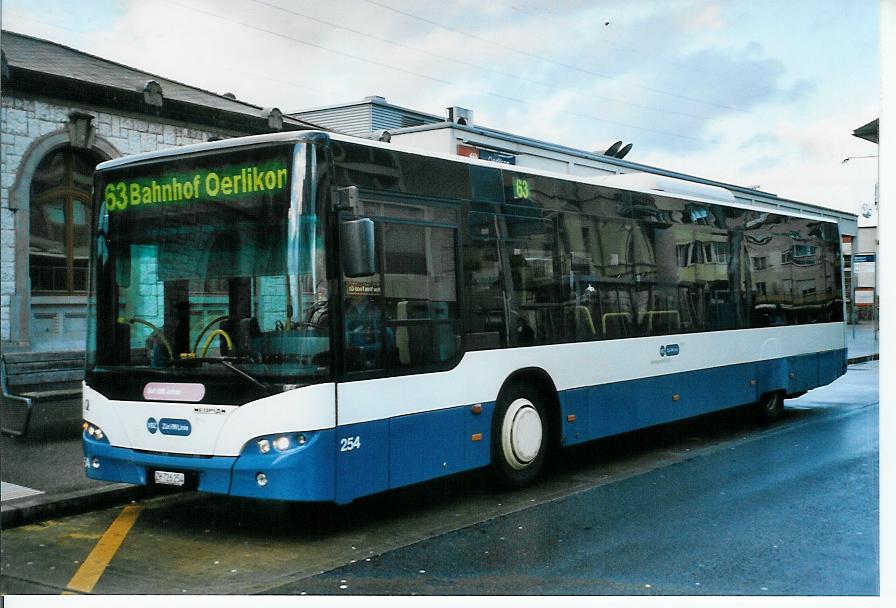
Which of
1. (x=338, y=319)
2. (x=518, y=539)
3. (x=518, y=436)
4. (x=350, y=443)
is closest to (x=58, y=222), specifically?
(x=338, y=319)

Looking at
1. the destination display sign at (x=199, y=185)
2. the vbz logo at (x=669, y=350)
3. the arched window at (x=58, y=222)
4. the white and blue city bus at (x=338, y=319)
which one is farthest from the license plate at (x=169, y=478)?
the vbz logo at (x=669, y=350)

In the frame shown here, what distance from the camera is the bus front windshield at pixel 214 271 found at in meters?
6.51

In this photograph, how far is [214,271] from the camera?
22.3 feet

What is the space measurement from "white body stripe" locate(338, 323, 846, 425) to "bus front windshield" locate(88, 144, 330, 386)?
2.09 ft

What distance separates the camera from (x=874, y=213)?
756cm

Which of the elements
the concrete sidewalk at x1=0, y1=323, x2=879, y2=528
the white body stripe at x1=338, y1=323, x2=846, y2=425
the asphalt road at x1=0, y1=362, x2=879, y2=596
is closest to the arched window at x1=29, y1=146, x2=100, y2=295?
the concrete sidewalk at x1=0, y1=323, x2=879, y2=528

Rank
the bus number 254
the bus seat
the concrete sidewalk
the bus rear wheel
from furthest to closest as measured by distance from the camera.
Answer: the bus seat → the bus rear wheel → the concrete sidewalk → the bus number 254

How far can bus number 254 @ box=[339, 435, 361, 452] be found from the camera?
21.8ft

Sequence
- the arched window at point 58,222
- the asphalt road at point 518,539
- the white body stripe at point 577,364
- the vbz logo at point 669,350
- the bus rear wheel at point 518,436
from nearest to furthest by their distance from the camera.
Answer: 1. the asphalt road at point 518,539
2. the white body stripe at point 577,364
3. the bus rear wheel at point 518,436
4. the arched window at point 58,222
5. the vbz logo at point 669,350

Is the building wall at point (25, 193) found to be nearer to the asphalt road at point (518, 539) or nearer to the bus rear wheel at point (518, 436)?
the asphalt road at point (518, 539)

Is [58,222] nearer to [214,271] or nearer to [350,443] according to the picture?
[214,271]

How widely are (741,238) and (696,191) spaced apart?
1.24 m

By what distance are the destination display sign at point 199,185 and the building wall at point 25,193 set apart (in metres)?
1.14

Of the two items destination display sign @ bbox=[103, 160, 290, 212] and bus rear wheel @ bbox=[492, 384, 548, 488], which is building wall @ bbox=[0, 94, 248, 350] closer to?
destination display sign @ bbox=[103, 160, 290, 212]
